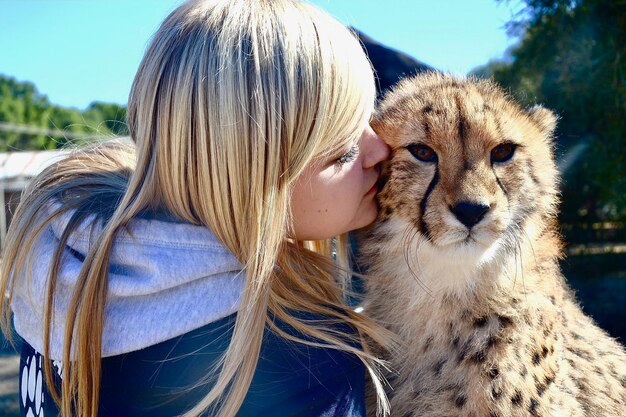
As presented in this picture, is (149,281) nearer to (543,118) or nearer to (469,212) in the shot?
(469,212)

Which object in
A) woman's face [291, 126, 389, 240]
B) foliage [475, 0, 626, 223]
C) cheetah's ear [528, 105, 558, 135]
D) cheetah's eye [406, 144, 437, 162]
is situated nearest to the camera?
woman's face [291, 126, 389, 240]

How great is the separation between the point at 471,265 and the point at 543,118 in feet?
1.32

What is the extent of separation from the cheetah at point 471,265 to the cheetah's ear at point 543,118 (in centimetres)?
1

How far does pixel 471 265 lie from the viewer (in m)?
1.17

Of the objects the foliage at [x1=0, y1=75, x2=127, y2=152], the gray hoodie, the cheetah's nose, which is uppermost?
→ the cheetah's nose

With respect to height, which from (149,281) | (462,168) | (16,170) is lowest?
(16,170)

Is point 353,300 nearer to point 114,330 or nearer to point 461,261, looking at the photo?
point 461,261

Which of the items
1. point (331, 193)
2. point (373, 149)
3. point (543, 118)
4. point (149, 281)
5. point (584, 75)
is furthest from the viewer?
point (584, 75)

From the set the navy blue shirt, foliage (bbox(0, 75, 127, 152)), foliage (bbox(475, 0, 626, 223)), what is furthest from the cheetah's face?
foliage (bbox(0, 75, 127, 152))

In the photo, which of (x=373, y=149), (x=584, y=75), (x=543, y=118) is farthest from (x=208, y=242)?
(x=584, y=75)

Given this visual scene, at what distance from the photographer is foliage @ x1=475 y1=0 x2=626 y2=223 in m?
2.26

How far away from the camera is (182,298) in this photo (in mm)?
871

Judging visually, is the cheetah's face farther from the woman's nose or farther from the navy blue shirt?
the navy blue shirt

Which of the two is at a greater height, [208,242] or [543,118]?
[543,118]
